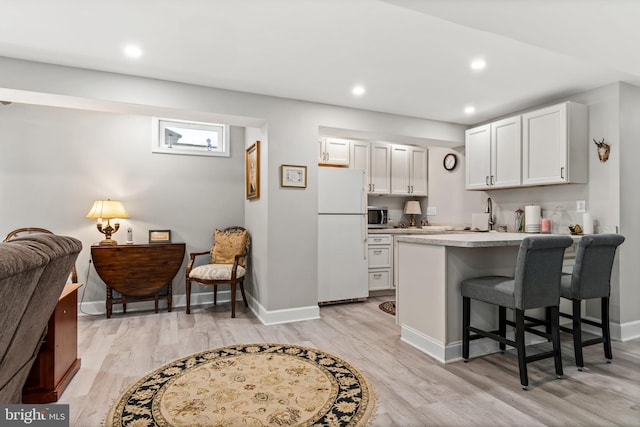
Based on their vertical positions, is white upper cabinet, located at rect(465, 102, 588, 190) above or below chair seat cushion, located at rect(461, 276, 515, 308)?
above

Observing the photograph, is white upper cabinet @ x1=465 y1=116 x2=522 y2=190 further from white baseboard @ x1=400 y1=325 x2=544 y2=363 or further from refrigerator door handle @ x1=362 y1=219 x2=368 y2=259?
white baseboard @ x1=400 y1=325 x2=544 y2=363

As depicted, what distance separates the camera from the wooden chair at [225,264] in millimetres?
3744

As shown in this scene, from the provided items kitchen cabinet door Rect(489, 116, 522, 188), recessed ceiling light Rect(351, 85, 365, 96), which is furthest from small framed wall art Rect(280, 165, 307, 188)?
kitchen cabinet door Rect(489, 116, 522, 188)

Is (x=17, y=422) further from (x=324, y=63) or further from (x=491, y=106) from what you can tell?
(x=491, y=106)

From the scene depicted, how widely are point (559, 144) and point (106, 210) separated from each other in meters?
4.53

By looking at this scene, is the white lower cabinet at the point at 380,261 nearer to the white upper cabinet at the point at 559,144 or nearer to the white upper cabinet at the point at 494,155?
the white upper cabinet at the point at 494,155

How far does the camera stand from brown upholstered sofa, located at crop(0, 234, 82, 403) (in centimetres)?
96

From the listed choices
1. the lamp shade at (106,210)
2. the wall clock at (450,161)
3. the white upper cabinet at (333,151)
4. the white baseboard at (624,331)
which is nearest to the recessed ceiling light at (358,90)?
the white upper cabinet at (333,151)

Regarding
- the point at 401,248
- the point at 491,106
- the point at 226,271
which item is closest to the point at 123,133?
the point at 226,271

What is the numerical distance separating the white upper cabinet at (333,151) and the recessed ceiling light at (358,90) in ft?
4.32

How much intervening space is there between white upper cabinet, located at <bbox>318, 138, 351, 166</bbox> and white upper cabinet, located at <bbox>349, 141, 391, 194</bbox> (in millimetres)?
112

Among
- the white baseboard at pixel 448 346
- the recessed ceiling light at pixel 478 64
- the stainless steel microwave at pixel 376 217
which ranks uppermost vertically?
the recessed ceiling light at pixel 478 64

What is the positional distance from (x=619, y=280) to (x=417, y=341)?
197 cm

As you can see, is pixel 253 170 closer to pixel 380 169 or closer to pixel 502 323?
pixel 380 169
